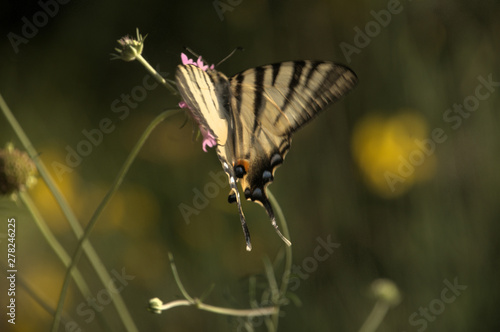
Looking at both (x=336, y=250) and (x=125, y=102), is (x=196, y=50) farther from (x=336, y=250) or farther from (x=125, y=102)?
(x=336, y=250)

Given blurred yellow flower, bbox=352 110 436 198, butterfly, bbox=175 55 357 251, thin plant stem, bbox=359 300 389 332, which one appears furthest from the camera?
blurred yellow flower, bbox=352 110 436 198

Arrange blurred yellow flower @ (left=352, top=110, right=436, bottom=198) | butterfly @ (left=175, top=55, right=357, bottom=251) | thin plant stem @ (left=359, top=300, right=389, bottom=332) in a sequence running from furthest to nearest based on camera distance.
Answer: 1. blurred yellow flower @ (left=352, top=110, right=436, bottom=198)
2. thin plant stem @ (left=359, top=300, right=389, bottom=332)
3. butterfly @ (left=175, top=55, right=357, bottom=251)

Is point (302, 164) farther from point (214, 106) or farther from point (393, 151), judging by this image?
point (214, 106)

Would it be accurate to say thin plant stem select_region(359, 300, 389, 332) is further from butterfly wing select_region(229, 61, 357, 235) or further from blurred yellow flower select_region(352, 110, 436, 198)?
butterfly wing select_region(229, 61, 357, 235)

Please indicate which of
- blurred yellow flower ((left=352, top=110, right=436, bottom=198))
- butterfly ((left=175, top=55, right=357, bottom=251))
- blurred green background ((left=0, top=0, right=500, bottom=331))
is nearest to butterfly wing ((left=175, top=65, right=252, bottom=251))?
butterfly ((left=175, top=55, right=357, bottom=251))

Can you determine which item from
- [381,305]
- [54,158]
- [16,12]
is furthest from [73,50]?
[381,305]

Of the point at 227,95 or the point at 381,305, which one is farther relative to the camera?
the point at 381,305

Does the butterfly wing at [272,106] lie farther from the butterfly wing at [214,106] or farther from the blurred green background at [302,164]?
the blurred green background at [302,164]
